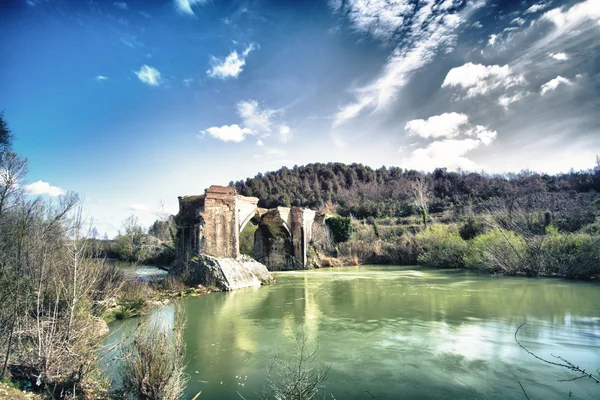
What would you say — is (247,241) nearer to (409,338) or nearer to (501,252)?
(501,252)

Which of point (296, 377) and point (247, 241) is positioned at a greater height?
point (247, 241)

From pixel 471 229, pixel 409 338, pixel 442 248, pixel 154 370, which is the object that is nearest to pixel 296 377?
pixel 154 370

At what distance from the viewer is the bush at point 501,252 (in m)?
17.8

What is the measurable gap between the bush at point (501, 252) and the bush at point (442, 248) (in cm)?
226

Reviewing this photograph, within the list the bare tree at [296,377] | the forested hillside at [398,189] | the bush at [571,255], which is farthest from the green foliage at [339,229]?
the bare tree at [296,377]

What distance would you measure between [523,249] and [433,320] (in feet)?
37.9

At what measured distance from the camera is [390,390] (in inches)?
199

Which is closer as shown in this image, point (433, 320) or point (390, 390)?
point (390, 390)

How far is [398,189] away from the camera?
59000 mm

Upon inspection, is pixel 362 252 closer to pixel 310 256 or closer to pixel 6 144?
pixel 310 256

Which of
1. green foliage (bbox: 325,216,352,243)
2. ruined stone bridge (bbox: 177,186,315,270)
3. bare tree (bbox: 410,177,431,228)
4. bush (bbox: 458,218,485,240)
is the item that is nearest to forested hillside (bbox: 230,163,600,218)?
bare tree (bbox: 410,177,431,228)

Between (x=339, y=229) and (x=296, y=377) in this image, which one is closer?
(x=296, y=377)

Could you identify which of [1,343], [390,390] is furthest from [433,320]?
[1,343]

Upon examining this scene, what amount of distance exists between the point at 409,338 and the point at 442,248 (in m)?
17.9
